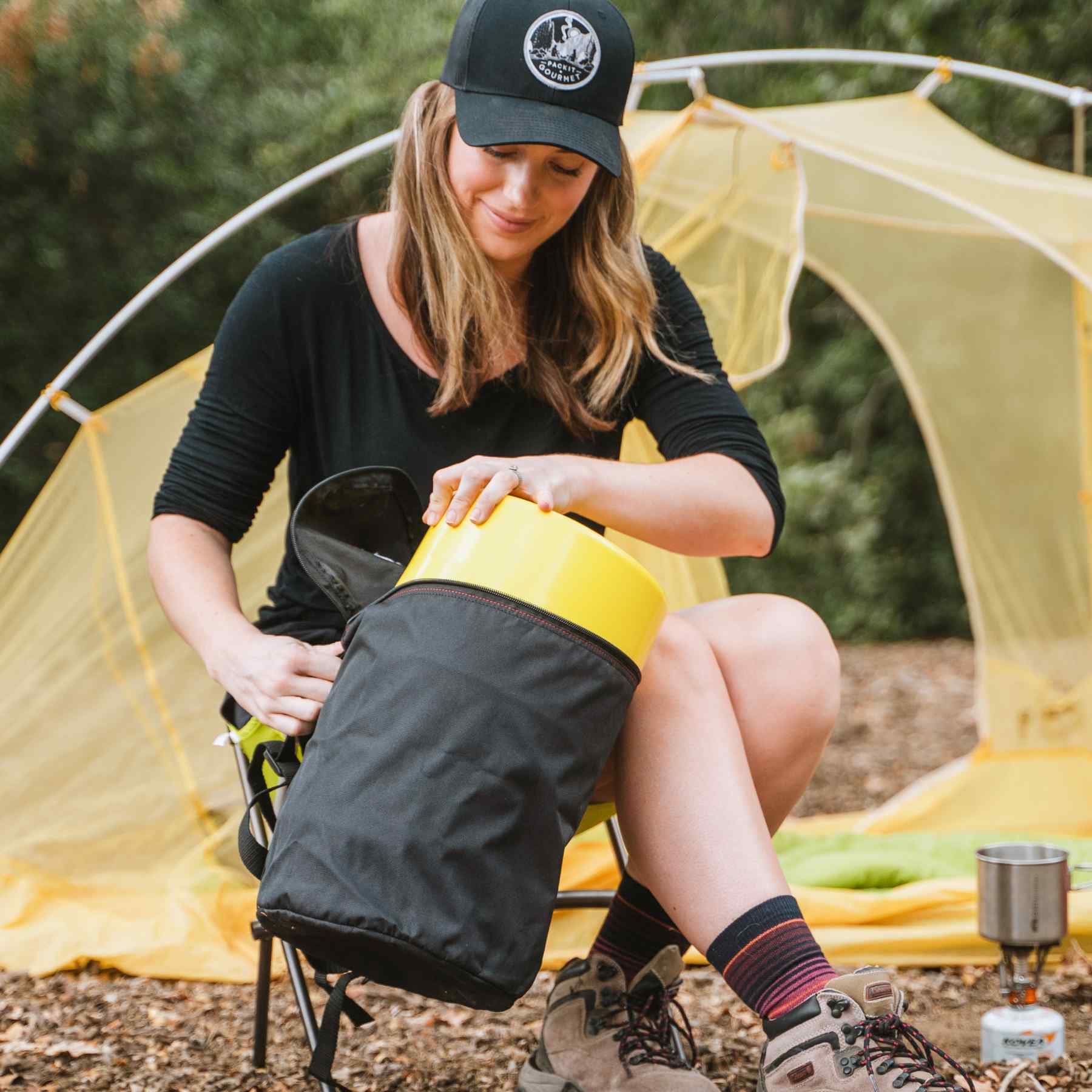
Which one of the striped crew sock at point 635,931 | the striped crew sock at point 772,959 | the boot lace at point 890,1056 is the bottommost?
the striped crew sock at point 635,931

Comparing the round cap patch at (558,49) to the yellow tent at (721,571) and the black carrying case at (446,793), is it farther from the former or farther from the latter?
the yellow tent at (721,571)

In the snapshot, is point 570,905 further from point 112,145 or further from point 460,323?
point 112,145

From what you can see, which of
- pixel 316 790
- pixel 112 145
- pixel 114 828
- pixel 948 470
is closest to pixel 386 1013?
pixel 114 828

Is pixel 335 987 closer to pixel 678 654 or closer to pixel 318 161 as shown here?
pixel 678 654

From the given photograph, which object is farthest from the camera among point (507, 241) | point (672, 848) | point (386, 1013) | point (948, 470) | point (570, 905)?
point (948, 470)

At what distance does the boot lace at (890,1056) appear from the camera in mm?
1144

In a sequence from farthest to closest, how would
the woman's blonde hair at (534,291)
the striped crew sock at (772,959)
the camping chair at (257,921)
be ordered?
the woman's blonde hair at (534,291)
the camping chair at (257,921)
the striped crew sock at (772,959)

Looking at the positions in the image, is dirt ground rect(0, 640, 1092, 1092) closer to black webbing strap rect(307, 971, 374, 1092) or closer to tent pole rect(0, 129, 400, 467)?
black webbing strap rect(307, 971, 374, 1092)

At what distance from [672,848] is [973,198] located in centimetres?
201

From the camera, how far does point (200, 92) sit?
618 centimetres

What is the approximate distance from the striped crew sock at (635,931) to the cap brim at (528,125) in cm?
75

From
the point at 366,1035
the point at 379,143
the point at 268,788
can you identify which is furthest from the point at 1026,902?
the point at 379,143

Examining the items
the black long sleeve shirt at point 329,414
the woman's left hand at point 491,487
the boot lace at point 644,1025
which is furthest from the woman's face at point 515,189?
the boot lace at point 644,1025

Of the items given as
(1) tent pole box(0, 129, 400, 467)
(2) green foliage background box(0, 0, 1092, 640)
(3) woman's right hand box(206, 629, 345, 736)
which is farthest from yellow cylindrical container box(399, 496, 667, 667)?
(2) green foliage background box(0, 0, 1092, 640)
